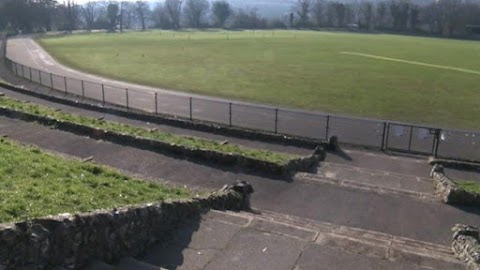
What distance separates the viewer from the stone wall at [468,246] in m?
8.46

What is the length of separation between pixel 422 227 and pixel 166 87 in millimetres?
33579

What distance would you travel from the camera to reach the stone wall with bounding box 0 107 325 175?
1658cm

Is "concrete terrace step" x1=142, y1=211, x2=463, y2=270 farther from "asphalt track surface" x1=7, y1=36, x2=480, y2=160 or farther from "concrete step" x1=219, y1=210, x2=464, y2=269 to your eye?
"asphalt track surface" x1=7, y1=36, x2=480, y2=160

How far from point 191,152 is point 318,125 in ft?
45.7

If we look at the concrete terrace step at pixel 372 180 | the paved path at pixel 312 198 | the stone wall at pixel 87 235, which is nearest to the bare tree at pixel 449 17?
the concrete terrace step at pixel 372 180

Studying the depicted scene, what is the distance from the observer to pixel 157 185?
1250 cm

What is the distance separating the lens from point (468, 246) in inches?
364

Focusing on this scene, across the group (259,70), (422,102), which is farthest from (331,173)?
(259,70)

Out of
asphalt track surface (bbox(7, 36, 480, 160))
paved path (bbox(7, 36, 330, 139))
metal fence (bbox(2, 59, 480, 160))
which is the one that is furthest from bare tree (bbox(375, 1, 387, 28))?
metal fence (bbox(2, 59, 480, 160))

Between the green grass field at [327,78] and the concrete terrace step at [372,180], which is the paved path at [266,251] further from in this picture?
the green grass field at [327,78]

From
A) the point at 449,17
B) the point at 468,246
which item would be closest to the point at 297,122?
the point at 468,246

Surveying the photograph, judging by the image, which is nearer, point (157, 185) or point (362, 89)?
point (157, 185)

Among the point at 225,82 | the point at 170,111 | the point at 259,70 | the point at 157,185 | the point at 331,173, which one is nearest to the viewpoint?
the point at 157,185

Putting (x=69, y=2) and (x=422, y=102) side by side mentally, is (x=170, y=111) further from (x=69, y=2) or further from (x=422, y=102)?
(x=69, y=2)
